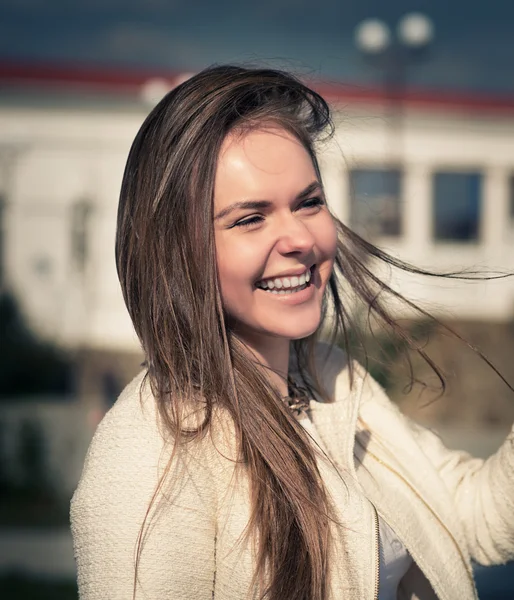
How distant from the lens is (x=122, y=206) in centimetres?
149

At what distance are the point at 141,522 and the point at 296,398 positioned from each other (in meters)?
0.49

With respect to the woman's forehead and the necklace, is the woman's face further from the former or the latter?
the necklace

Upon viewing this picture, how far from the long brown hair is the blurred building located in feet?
31.6

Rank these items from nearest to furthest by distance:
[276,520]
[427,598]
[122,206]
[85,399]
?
[276,520] → [122,206] → [427,598] → [85,399]

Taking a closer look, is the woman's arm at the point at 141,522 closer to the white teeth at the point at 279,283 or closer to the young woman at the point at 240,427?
the young woman at the point at 240,427

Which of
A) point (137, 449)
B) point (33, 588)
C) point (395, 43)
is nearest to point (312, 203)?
point (137, 449)

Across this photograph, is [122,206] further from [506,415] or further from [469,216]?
[469,216]

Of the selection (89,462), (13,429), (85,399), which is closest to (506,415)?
(85,399)

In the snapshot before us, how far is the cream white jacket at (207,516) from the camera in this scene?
1212 mm

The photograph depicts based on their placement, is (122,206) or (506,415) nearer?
(122,206)

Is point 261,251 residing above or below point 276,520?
above

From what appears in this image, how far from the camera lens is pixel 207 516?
1268 mm

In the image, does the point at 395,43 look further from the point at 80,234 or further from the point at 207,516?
the point at 207,516

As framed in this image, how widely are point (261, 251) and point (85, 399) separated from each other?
7.85 m
